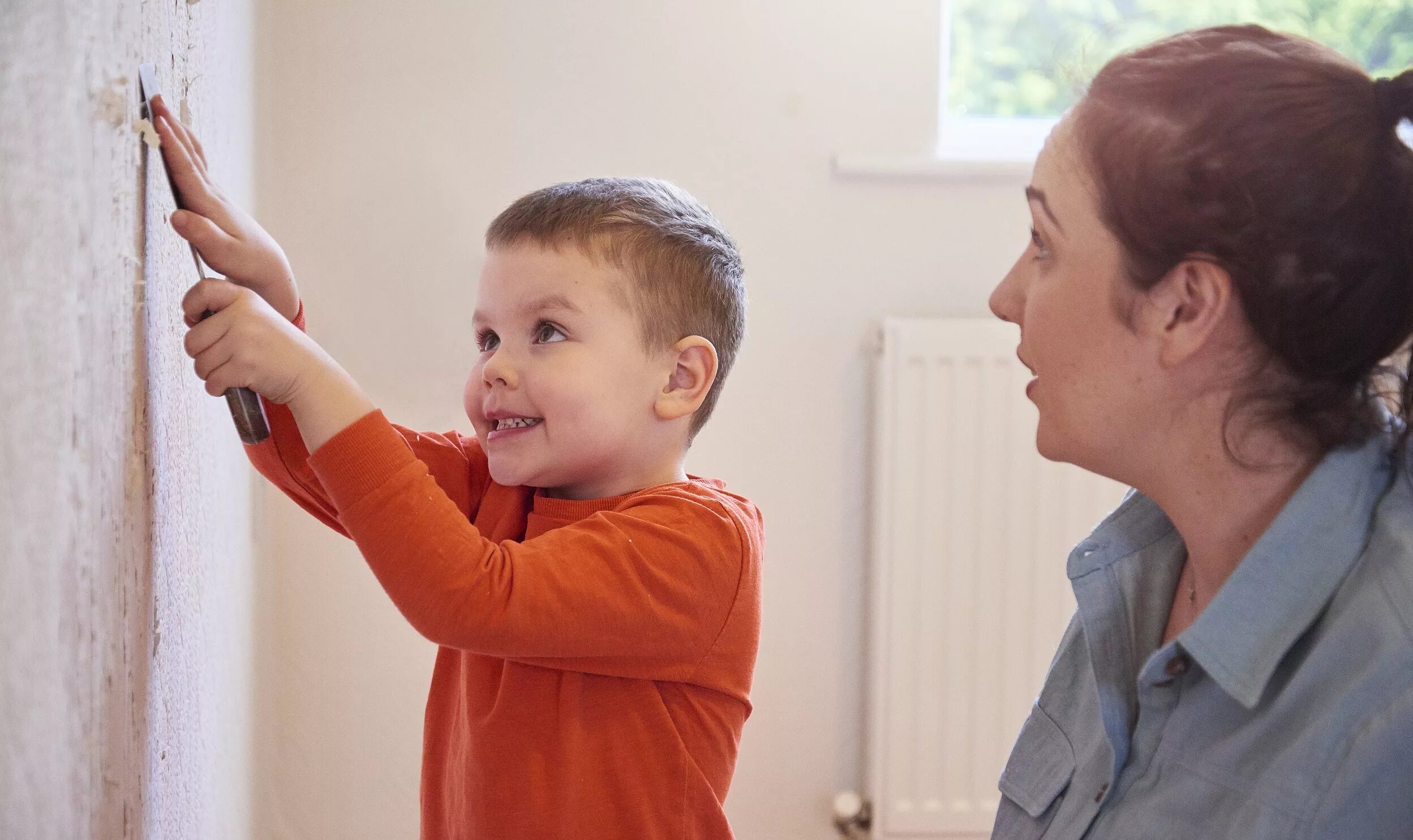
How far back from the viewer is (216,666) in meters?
1.09

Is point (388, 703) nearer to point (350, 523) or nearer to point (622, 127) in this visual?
point (622, 127)

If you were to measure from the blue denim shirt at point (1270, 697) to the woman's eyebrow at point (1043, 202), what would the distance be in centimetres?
25

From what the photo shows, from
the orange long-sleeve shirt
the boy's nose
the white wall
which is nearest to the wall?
the orange long-sleeve shirt

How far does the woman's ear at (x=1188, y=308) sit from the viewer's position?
2.54ft

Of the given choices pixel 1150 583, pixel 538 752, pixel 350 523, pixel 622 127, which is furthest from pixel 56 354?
pixel 622 127

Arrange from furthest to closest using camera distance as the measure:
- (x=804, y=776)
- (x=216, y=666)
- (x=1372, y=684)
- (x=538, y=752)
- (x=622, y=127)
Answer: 1. (x=804, y=776)
2. (x=622, y=127)
3. (x=216, y=666)
4. (x=538, y=752)
5. (x=1372, y=684)

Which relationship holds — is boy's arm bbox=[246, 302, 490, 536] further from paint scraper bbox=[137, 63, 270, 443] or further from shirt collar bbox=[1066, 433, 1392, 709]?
shirt collar bbox=[1066, 433, 1392, 709]

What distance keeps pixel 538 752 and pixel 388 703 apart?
0.97 meters

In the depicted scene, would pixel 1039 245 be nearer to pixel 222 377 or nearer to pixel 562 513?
pixel 562 513

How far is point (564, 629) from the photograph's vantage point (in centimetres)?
80

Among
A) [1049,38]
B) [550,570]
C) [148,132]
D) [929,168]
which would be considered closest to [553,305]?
[550,570]

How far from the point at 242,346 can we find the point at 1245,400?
2.22 ft

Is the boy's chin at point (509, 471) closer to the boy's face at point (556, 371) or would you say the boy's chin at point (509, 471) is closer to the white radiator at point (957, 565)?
the boy's face at point (556, 371)

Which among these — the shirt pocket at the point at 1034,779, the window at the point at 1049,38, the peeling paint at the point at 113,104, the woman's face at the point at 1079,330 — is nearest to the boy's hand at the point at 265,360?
the peeling paint at the point at 113,104
